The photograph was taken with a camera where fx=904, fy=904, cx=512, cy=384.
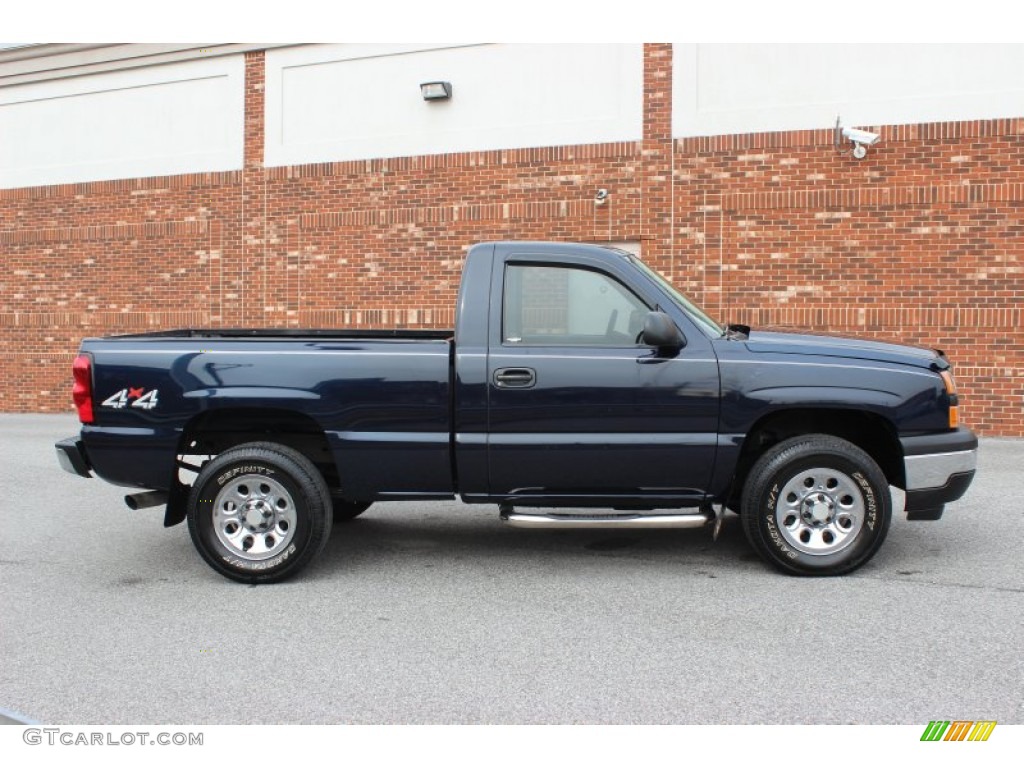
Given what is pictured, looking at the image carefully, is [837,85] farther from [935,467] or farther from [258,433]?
[258,433]

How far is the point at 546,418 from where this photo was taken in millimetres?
5070

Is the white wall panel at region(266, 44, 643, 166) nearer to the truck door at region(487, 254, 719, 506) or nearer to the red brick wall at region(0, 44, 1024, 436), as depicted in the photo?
the red brick wall at region(0, 44, 1024, 436)

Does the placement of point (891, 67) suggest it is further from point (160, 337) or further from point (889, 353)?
point (160, 337)

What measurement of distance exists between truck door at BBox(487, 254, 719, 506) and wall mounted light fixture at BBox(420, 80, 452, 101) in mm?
8459

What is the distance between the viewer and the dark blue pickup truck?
5.04 metres

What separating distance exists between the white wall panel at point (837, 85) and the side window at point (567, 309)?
7.45 metres

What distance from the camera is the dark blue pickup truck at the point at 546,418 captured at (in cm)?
504

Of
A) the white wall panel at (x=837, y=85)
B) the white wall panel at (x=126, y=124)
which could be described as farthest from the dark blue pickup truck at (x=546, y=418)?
the white wall panel at (x=126, y=124)

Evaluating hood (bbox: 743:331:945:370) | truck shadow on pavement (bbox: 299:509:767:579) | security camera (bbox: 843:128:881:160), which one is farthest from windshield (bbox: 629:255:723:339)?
security camera (bbox: 843:128:881:160)

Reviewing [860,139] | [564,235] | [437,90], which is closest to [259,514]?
[564,235]

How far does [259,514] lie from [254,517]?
3 centimetres

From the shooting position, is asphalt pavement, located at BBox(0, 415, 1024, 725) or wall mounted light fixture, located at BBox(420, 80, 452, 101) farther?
wall mounted light fixture, located at BBox(420, 80, 452, 101)
